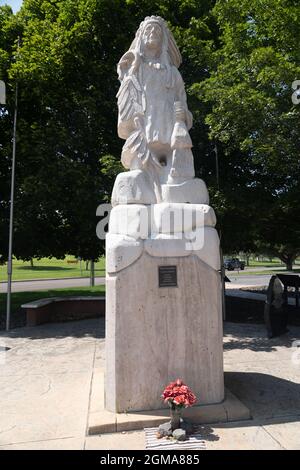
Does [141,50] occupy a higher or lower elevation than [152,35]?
lower

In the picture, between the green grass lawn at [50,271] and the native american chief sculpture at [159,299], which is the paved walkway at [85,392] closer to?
the native american chief sculpture at [159,299]

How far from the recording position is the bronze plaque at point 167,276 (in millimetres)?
4484

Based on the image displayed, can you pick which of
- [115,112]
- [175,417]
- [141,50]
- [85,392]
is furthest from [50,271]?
[175,417]

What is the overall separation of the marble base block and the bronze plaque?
41mm

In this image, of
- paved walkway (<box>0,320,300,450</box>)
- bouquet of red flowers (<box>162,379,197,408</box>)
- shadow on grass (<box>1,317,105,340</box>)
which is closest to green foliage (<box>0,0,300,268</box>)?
shadow on grass (<box>1,317,105,340</box>)

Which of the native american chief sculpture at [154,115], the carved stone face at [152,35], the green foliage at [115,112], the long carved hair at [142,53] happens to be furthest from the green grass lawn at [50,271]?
the carved stone face at [152,35]

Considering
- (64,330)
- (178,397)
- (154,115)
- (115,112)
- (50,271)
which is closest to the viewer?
(178,397)

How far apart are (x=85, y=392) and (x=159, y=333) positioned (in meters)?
1.77

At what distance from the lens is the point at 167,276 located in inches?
177

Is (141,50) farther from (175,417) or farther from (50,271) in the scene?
(50,271)

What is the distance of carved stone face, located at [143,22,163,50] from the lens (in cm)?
548

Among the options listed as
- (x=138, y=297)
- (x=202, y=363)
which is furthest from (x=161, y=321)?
(x=202, y=363)

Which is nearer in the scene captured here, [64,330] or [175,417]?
[175,417]
